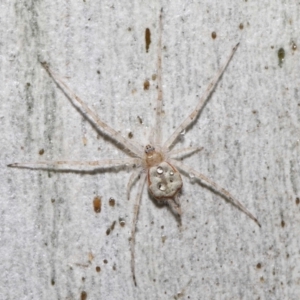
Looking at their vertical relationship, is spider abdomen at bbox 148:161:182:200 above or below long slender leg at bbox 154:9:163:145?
below

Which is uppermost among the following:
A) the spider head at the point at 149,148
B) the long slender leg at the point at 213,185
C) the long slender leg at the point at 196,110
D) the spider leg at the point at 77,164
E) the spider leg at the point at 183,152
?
the long slender leg at the point at 196,110

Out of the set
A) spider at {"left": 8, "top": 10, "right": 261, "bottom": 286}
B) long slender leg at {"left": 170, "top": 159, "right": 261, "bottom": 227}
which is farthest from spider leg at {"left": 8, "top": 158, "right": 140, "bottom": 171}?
long slender leg at {"left": 170, "top": 159, "right": 261, "bottom": 227}

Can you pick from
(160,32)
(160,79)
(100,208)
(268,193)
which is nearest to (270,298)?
(268,193)

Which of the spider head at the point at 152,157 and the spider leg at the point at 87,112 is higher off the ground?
the spider leg at the point at 87,112

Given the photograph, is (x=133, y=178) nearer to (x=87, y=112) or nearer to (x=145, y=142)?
(x=145, y=142)

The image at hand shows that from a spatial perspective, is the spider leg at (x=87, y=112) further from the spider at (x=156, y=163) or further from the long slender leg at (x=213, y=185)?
the long slender leg at (x=213, y=185)

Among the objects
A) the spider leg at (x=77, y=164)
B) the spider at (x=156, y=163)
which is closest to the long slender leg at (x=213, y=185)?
the spider at (x=156, y=163)

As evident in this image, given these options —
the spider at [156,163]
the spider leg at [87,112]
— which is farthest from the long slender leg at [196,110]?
the spider leg at [87,112]

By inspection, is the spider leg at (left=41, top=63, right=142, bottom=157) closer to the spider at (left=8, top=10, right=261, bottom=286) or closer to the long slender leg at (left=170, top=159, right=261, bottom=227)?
the spider at (left=8, top=10, right=261, bottom=286)
